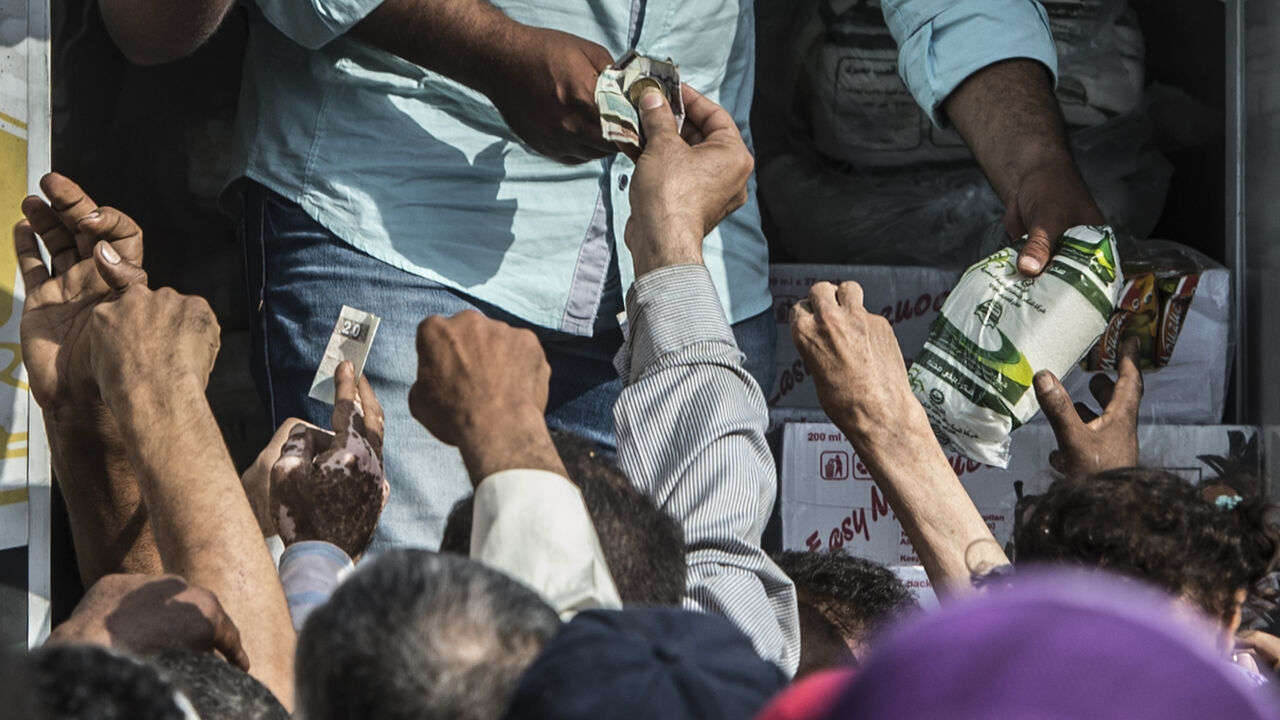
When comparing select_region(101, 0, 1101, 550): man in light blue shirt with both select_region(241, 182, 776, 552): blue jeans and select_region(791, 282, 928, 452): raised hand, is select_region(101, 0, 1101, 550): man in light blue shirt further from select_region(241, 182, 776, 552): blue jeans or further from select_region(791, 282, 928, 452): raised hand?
select_region(791, 282, 928, 452): raised hand

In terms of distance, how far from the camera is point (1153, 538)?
1.24 metres

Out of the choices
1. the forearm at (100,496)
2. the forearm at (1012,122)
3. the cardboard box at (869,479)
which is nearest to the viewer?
the forearm at (100,496)

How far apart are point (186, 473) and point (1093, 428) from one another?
117cm

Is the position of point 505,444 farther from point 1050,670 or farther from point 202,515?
point 1050,670

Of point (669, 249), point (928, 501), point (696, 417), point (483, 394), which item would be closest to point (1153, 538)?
point (928, 501)

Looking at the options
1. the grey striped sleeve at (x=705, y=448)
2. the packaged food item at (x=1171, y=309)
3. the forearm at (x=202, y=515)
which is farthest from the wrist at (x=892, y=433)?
the packaged food item at (x=1171, y=309)

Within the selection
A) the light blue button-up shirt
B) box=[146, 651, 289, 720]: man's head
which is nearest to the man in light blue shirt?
the light blue button-up shirt

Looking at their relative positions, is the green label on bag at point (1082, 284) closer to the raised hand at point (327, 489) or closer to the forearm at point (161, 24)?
the raised hand at point (327, 489)

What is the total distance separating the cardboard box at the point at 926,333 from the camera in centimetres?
232

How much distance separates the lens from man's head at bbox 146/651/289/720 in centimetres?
90

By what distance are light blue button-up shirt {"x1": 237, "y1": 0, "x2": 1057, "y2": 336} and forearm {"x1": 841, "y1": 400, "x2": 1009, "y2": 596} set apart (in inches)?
24.1

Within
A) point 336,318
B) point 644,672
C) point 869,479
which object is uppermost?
point 644,672

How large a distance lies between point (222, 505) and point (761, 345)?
1.08 m

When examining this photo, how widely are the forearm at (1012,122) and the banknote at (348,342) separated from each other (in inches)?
39.2
